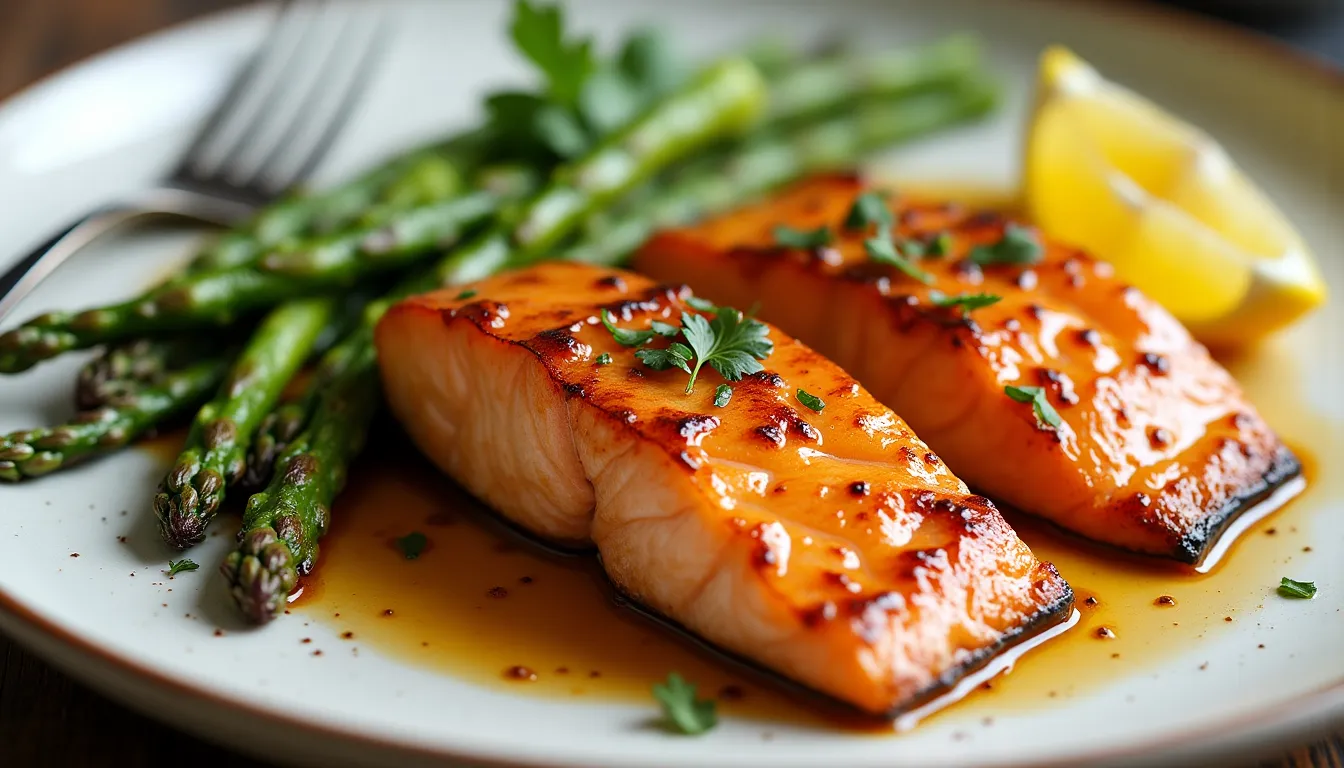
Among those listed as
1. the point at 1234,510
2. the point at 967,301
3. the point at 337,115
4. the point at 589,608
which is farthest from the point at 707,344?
the point at 337,115

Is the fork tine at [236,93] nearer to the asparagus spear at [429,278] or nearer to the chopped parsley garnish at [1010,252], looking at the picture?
the asparagus spear at [429,278]

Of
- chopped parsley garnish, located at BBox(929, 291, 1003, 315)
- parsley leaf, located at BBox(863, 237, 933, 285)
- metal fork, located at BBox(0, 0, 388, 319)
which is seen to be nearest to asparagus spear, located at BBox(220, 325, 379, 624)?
Answer: metal fork, located at BBox(0, 0, 388, 319)

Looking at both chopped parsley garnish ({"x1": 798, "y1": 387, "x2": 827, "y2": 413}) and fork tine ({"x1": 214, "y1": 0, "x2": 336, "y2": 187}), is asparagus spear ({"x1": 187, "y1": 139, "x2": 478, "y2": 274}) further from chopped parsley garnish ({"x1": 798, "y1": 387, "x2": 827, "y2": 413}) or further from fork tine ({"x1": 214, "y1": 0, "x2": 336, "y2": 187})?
chopped parsley garnish ({"x1": 798, "y1": 387, "x2": 827, "y2": 413})

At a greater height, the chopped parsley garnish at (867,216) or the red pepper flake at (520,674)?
the chopped parsley garnish at (867,216)

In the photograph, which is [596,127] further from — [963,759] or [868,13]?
[963,759]

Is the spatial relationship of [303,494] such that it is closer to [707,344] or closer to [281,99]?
[707,344]

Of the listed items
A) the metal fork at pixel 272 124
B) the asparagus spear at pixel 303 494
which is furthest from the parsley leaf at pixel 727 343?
the metal fork at pixel 272 124
